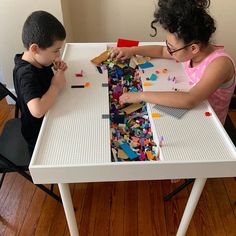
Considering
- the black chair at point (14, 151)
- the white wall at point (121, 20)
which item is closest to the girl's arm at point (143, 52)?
the black chair at point (14, 151)

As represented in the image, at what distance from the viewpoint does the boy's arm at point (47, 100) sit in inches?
38.8

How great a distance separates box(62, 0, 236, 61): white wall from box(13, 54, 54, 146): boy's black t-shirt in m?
0.91

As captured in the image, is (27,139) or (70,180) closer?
(70,180)

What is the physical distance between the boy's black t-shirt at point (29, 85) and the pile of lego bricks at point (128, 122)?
0.29 meters

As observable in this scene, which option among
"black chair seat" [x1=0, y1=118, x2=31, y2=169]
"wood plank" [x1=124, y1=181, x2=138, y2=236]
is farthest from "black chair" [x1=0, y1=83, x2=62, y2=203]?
"wood plank" [x1=124, y1=181, x2=138, y2=236]

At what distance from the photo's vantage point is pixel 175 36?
42.0 inches

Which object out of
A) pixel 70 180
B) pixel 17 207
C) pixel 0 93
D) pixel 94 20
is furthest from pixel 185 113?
pixel 94 20

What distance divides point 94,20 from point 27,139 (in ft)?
3.83

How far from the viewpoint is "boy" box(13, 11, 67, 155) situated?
1007 millimetres

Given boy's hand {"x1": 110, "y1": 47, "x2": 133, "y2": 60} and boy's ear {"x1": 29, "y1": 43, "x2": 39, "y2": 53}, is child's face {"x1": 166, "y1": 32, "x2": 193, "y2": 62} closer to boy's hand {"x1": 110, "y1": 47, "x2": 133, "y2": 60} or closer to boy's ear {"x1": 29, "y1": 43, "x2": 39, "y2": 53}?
boy's hand {"x1": 110, "y1": 47, "x2": 133, "y2": 60}

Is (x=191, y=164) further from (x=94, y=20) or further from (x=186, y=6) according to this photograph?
(x=94, y=20)

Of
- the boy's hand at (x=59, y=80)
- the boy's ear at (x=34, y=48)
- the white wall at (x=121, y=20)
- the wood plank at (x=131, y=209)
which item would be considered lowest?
the wood plank at (x=131, y=209)

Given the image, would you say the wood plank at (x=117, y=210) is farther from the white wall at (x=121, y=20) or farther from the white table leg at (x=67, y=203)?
the white wall at (x=121, y=20)

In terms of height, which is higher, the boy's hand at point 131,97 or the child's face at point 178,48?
the child's face at point 178,48
